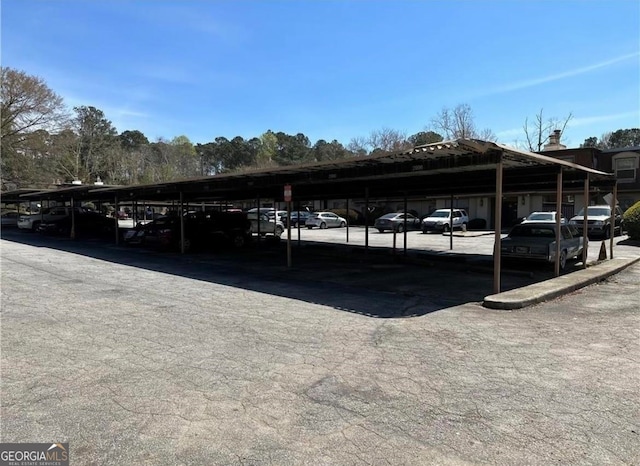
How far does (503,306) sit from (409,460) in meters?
5.83

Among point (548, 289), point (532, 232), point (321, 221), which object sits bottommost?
point (548, 289)

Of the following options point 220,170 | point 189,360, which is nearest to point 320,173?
point 189,360

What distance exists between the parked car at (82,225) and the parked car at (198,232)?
9.75 m

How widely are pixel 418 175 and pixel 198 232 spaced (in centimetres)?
1046

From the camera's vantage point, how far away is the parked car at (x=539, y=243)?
42.5ft

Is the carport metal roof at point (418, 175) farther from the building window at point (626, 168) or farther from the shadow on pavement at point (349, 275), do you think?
the building window at point (626, 168)

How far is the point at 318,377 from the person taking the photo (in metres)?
4.80

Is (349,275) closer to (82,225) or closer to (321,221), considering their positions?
(82,225)

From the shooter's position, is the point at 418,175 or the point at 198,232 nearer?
the point at 418,175

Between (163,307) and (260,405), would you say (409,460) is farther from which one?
(163,307)

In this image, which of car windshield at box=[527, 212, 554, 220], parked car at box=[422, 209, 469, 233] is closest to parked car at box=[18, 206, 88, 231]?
parked car at box=[422, 209, 469, 233]

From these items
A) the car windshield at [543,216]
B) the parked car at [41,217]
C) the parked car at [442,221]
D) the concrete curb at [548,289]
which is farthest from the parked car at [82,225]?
the concrete curb at [548,289]

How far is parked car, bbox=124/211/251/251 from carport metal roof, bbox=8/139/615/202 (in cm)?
163

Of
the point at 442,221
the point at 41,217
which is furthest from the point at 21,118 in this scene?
the point at 442,221
